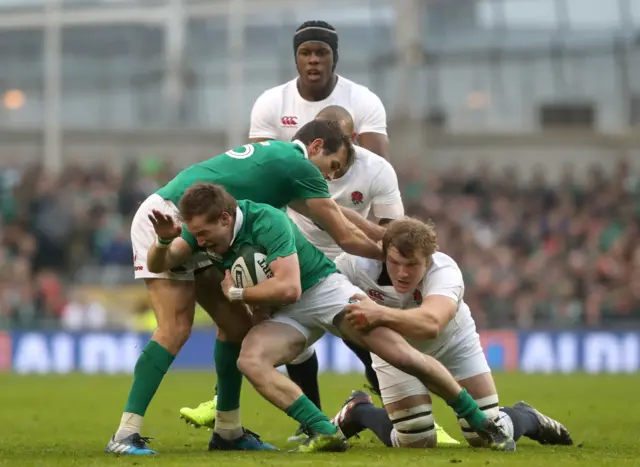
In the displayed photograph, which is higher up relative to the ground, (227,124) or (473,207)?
(227,124)

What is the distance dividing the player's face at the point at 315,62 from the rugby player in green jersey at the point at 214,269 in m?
1.29

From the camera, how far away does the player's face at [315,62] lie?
10617 millimetres

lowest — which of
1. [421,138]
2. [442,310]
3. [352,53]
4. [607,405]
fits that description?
[607,405]

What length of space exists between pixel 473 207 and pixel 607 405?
10042 mm

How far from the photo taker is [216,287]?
9.20 meters

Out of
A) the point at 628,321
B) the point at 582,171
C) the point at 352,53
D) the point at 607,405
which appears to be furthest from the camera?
the point at 352,53

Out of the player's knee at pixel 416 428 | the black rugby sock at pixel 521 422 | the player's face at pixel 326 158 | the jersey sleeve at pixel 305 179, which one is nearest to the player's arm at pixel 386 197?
the player's face at pixel 326 158

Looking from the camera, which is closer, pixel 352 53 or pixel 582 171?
pixel 582 171

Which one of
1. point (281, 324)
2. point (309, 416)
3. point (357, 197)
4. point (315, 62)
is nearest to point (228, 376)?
point (281, 324)

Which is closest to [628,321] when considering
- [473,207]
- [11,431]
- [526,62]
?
[473,207]

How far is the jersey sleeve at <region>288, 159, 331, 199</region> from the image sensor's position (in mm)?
9039

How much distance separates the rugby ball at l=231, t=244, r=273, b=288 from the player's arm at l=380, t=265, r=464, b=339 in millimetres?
782

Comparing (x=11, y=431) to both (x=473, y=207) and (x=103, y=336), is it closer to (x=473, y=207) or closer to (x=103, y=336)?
(x=103, y=336)

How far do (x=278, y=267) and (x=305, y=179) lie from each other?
85 cm
